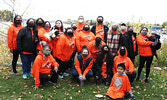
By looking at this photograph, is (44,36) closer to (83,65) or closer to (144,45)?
(83,65)

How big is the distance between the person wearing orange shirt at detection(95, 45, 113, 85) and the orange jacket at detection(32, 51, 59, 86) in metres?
1.93

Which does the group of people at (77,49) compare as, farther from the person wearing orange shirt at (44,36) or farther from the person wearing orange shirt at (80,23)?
the person wearing orange shirt at (80,23)

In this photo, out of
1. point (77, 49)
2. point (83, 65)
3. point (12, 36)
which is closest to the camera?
point (12, 36)

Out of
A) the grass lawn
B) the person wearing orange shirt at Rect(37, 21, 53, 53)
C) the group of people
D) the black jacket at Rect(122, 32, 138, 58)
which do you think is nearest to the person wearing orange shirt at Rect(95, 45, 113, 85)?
the group of people

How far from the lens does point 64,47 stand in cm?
687

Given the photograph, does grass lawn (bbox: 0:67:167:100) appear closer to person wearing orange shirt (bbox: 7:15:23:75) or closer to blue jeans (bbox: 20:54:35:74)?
blue jeans (bbox: 20:54:35:74)

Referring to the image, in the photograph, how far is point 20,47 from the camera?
6.30 meters

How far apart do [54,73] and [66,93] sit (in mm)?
1037

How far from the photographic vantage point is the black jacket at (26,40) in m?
6.29

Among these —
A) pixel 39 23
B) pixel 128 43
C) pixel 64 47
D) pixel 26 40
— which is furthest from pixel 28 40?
pixel 128 43

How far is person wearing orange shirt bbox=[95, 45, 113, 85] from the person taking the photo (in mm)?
6707

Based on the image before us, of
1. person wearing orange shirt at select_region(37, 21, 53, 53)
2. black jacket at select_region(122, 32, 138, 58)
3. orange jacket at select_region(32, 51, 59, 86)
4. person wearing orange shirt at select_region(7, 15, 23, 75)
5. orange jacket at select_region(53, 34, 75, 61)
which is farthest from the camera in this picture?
black jacket at select_region(122, 32, 138, 58)

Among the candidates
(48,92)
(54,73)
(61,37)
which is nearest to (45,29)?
(61,37)

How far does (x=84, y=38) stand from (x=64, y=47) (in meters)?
1.07
